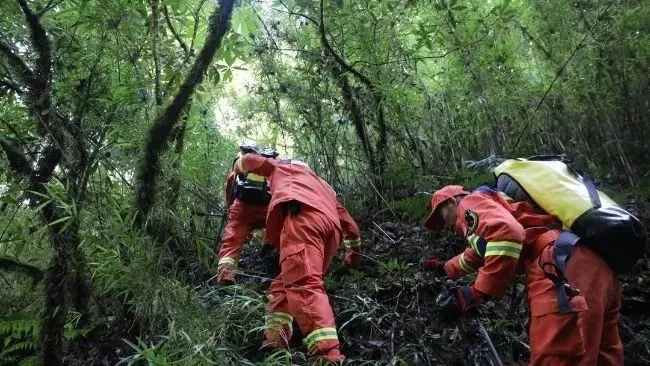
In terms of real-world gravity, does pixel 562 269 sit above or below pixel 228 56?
below

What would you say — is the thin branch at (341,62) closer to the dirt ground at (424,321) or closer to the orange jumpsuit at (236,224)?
the orange jumpsuit at (236,224)

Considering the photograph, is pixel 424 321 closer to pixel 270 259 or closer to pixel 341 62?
pixel 270 259

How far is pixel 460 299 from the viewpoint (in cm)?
309

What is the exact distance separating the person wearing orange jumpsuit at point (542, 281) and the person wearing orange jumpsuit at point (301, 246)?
0.86m

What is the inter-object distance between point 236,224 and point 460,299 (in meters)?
2.21

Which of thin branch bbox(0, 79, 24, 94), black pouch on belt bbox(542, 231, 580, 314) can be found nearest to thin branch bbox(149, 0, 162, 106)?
thin branch bbox(0, 79, 24, 94)

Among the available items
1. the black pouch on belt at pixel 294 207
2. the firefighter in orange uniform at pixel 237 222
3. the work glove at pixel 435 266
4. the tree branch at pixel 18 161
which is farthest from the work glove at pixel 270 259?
the tree branch at pixel 18 161

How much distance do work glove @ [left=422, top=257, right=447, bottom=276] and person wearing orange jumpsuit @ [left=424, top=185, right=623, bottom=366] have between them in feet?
1.95

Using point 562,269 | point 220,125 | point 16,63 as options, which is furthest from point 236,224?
point 562,269

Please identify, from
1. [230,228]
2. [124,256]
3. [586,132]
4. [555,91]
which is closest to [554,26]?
[555,91]

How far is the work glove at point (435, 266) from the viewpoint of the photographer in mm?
3846

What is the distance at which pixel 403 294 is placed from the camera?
12.3 ft

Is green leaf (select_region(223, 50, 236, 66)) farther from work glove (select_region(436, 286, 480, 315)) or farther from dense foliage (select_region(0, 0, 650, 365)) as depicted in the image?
work glove (select_region(436, 286, 480, 315))

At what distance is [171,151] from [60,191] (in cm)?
88
